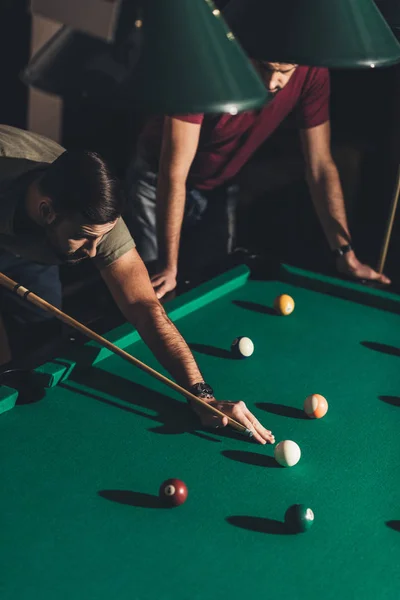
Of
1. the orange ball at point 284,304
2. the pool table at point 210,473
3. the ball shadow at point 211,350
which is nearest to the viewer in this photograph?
the pool table at point 210,473

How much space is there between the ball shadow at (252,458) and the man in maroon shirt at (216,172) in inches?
39.8

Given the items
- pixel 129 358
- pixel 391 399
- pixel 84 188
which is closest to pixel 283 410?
pixel 391 399

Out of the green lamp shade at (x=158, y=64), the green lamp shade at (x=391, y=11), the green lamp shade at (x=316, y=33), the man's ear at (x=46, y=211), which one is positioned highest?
the green lamp shade at (x=158, y=64)

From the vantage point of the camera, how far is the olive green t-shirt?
297 centimetres

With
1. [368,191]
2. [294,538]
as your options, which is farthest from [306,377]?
[368,191]

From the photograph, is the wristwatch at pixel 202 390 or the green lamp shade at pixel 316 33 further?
the wristwatch at pixel 202 390

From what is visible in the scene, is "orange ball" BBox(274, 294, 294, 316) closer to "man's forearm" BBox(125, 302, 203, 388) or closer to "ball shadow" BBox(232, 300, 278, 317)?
"ball shadow" BBox(232, 300, 278, 317)

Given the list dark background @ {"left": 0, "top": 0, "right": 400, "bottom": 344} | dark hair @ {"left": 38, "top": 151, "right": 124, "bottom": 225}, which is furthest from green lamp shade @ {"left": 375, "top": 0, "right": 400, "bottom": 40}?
dark background @ {"left": 0, "top": 0, "right": 400, "bottom": 344}

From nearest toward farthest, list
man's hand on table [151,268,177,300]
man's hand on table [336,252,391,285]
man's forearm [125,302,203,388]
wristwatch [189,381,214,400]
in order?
1. wristwatch [189,381,214,400]
2. man's forearm [125,302,203,388]
3. man's hand on table [151,268,177,300]
4. man's hand on table [336,252,391,285]

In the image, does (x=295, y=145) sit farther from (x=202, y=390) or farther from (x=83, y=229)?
(x=202, y=390)

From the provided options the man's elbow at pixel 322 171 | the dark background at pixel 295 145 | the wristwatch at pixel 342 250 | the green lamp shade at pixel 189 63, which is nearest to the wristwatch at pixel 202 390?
the green lamp shade at pixel 189 63

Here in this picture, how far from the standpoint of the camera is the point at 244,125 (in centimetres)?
369

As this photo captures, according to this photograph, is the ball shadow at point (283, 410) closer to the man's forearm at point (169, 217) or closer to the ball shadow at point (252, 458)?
the ball shadow at point (252, 458)

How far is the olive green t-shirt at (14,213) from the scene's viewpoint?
2971 millimetres
